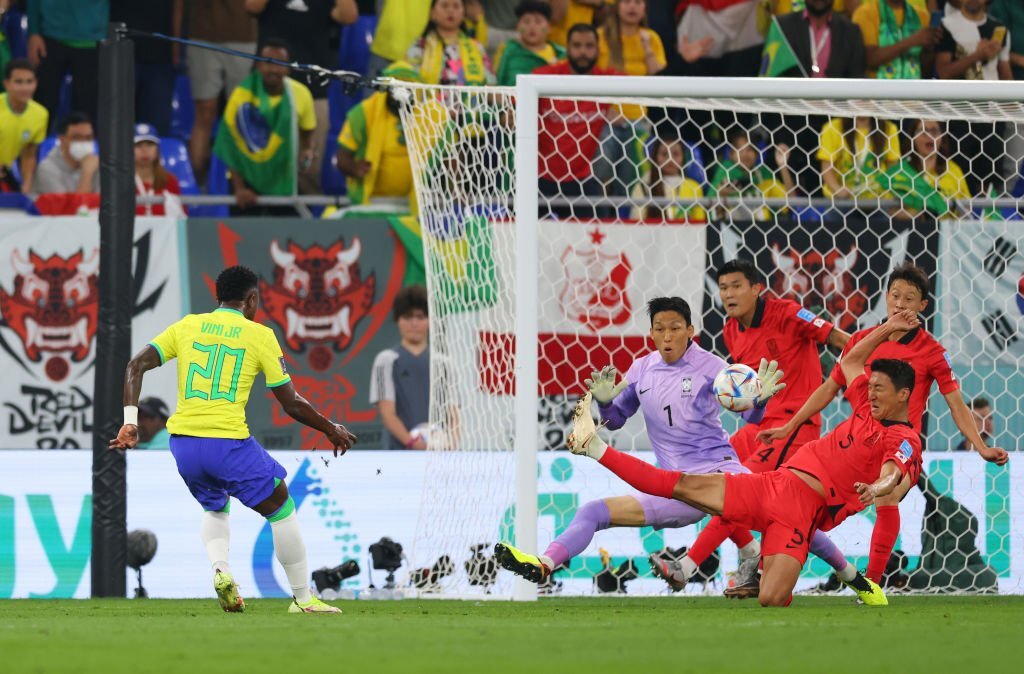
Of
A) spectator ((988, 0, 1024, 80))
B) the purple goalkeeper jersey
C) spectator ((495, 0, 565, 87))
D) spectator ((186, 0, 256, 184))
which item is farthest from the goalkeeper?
spectator ((988, 0, 1024, 80))

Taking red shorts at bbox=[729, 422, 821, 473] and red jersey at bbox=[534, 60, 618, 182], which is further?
red jersey at bbox=[534, 60, 618, 182]

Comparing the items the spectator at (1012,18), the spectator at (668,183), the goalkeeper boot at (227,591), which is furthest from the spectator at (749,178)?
the goalkeeper boot at (227,591)

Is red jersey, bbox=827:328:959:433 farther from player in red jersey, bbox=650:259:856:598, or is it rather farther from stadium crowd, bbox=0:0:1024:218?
stadium crowd, bbox=0:0:1024:218

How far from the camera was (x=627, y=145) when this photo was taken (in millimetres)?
11664

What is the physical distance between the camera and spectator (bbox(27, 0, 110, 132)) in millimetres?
12969

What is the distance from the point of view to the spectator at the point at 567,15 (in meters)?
13.3

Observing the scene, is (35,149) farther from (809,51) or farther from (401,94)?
(809,51)

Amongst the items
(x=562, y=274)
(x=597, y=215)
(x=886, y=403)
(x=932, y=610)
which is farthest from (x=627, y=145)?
(x=932, y=610)

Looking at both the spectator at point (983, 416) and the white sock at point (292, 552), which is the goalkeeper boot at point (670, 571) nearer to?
the white sock at point (292, 552)

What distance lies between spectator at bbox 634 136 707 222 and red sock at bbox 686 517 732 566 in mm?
3456

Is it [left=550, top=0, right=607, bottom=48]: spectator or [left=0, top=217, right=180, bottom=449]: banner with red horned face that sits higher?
[left=550, top=0, right=607, bottom=48]: spectator

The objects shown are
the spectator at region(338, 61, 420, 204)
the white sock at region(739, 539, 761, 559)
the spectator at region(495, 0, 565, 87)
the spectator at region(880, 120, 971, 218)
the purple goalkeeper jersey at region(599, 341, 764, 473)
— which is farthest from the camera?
the spectator at region(495, 0, 565, 87)

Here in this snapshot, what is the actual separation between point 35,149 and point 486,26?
3683 millimetres

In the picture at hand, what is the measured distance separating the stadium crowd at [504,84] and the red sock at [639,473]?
148 inches
